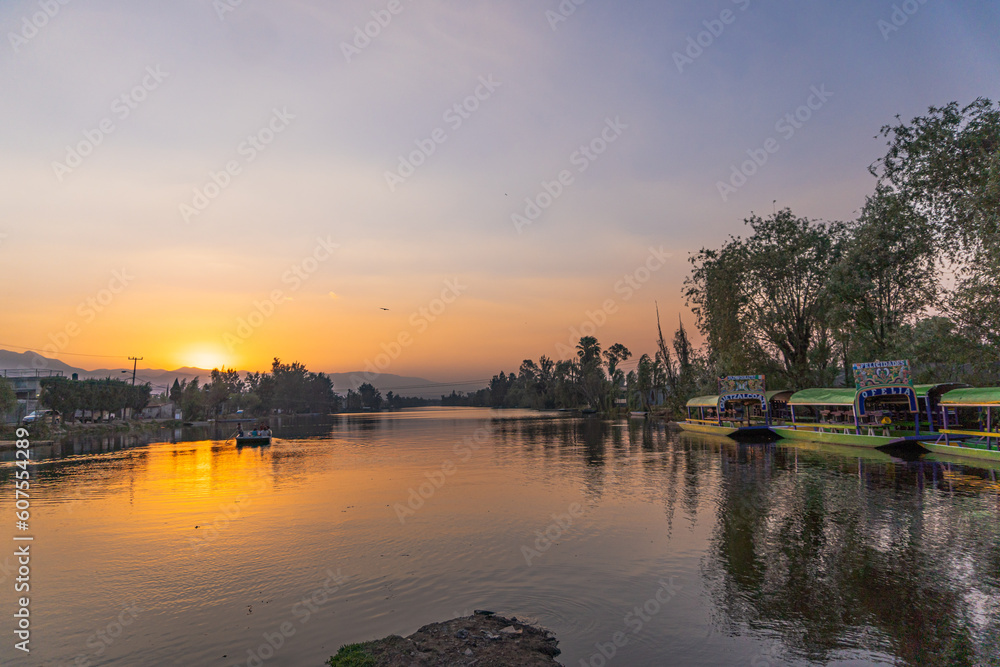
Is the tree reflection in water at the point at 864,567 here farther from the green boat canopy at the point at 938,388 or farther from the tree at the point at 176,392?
the tree at the point at 176,392

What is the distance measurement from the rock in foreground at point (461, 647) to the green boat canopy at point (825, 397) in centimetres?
3236

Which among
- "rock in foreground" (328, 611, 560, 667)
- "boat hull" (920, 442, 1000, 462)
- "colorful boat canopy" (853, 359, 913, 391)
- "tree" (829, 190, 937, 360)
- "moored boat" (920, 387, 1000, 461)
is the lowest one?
"rock in foreground" (328, 611, 560, 667)

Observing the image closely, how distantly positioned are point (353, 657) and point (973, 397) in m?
29.7

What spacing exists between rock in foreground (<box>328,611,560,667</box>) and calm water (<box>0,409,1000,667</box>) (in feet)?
1.90

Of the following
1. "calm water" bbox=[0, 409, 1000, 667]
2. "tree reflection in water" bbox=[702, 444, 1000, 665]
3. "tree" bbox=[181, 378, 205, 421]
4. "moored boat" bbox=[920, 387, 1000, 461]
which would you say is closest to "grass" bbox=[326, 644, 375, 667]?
"calm water" bbox=[0, 409, 1000, 667]

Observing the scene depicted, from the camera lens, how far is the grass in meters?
7.40

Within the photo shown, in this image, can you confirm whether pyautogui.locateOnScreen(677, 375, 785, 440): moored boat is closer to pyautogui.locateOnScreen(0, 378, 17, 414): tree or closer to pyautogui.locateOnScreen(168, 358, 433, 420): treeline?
pyautogui.locateOnScreen(0, 378, 17, 414): tree

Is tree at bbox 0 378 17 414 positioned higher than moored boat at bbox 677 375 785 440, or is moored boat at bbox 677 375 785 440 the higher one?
tree at bbox 0 378 17 414

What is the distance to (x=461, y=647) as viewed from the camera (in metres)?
7.58

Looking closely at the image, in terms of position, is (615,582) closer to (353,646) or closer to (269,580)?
(353,646)

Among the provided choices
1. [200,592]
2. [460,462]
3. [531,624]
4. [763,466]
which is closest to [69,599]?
[200,592]

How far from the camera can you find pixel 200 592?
11.1 metres

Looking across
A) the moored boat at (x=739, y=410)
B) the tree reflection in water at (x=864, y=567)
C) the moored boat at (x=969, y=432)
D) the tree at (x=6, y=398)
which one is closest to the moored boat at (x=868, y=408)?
the moored boat at (x=969, y=432)

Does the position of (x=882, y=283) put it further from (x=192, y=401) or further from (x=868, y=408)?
(x=192, y=401)
